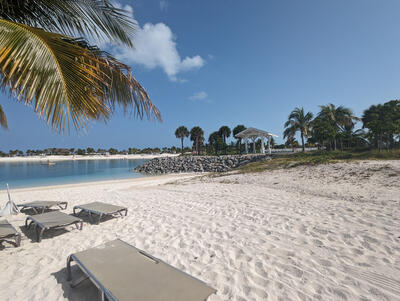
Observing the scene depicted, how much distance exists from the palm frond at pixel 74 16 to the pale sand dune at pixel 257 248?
13.7 ft

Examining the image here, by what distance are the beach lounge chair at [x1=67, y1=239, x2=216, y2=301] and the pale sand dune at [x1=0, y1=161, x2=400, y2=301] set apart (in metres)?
0.37

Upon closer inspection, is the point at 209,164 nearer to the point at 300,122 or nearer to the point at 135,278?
the point at 300,122

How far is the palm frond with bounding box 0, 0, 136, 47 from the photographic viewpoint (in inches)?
121

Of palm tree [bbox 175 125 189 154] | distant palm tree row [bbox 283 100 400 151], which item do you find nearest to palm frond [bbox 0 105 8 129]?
distant palm tree row [bbox 283 100 400 151]

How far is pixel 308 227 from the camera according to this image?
4.36 m

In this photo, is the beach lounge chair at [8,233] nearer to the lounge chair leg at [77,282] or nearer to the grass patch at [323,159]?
the lounge chair leg at [77,282]

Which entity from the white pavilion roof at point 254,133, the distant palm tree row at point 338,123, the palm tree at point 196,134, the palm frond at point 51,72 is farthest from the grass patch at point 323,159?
the palm tree at point 196,134

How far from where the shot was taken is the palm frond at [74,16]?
3076 millimetres

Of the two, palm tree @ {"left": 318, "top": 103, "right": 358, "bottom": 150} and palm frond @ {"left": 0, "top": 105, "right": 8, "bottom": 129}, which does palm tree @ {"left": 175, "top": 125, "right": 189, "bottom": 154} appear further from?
palm frond @ {"left": 0, "top": 105, "right": 8, "bottom": 129}

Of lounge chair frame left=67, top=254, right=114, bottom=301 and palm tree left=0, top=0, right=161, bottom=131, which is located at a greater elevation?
palm tree left=0, top=0, right=161, bottom=131

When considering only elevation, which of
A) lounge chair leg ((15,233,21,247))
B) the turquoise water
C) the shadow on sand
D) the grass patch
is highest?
the grass patch

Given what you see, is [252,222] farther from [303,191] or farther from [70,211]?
[70,211]

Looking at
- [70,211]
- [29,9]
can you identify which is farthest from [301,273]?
[70,211]

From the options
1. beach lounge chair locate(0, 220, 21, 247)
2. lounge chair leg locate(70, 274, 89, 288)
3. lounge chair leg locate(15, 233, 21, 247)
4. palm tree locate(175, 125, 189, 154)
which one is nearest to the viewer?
lounge chair leg locate(70, 274, 89, 288)
